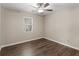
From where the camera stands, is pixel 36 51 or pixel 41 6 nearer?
pixel 41 6

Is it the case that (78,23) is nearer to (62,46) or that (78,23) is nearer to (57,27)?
(62,46)

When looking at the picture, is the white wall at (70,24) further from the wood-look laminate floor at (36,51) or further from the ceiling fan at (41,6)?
the ceiling fan at (41,6)

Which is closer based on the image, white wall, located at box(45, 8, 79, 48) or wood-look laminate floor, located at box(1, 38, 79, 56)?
wood-look laminate floor, located at box(1, 38, 79, 56)

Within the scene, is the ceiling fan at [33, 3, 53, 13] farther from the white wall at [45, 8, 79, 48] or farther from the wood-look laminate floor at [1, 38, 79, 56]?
the wood-look laminate floor at [1, 38, 79, 56]

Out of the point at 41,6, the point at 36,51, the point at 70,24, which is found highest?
the point at 41,6

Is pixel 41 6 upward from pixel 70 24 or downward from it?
upward

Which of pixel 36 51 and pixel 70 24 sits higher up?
pixel 70 24

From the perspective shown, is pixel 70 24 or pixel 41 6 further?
pixel 70 24

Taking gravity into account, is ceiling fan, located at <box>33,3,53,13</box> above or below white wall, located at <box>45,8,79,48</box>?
above

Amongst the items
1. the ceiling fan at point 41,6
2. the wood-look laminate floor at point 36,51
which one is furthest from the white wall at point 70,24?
the ceiling fan at point 41,6

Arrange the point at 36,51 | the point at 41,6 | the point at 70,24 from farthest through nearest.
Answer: the point at 70,24 < the point at 36,51 < the point at 41,6

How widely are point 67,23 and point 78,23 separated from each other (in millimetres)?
444

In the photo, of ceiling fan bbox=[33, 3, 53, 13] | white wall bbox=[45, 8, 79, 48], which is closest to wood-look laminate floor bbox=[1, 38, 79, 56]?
white wall bbox=[45, 8, 79, 48]

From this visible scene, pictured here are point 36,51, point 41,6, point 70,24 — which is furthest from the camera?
point 70,24
